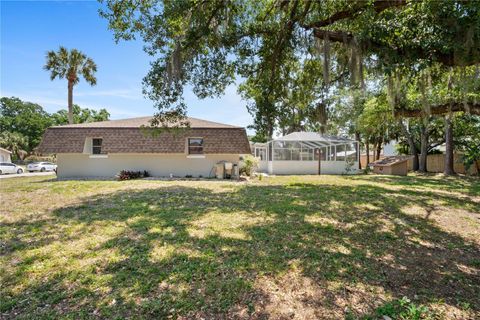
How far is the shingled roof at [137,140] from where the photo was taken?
45.6ft

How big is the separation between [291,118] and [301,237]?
16.1 feet

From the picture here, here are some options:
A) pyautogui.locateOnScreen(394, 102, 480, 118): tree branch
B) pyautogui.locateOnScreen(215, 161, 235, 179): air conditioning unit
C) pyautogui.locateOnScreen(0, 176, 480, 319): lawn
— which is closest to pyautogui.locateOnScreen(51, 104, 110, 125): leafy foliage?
pyautogui.locateOnScreen(215, 161, 235, 179): air conditioning unit

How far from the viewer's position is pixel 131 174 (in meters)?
13.6

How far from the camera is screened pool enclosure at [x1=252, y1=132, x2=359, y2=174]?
18.9 meters

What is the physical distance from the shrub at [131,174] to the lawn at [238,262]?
6.40 m

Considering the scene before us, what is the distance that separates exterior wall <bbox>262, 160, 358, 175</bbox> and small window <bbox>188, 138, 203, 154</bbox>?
20.3ft

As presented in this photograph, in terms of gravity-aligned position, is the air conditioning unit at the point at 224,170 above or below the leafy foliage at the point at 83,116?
below

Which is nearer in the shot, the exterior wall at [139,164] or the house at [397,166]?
the exterior wall at [139,164]

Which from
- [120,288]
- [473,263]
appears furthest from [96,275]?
[473,263]

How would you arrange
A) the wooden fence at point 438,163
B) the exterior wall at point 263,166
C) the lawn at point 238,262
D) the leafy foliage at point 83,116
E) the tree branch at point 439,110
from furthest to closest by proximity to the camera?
the leafy foliage at point 83,116 → the exterior wall at point 263,166 → the wooden fence at point 438,163 → the tree branch at point 439,110 → the lawn at point 238,262

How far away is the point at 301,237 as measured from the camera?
15.0 feet

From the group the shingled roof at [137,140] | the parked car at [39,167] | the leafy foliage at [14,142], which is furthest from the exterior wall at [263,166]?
the leafy foliage at [14,142]

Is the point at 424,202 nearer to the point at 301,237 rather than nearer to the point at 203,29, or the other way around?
the point at 301,237

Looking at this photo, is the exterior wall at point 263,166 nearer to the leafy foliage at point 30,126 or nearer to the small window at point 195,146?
the small window at point 195,146
